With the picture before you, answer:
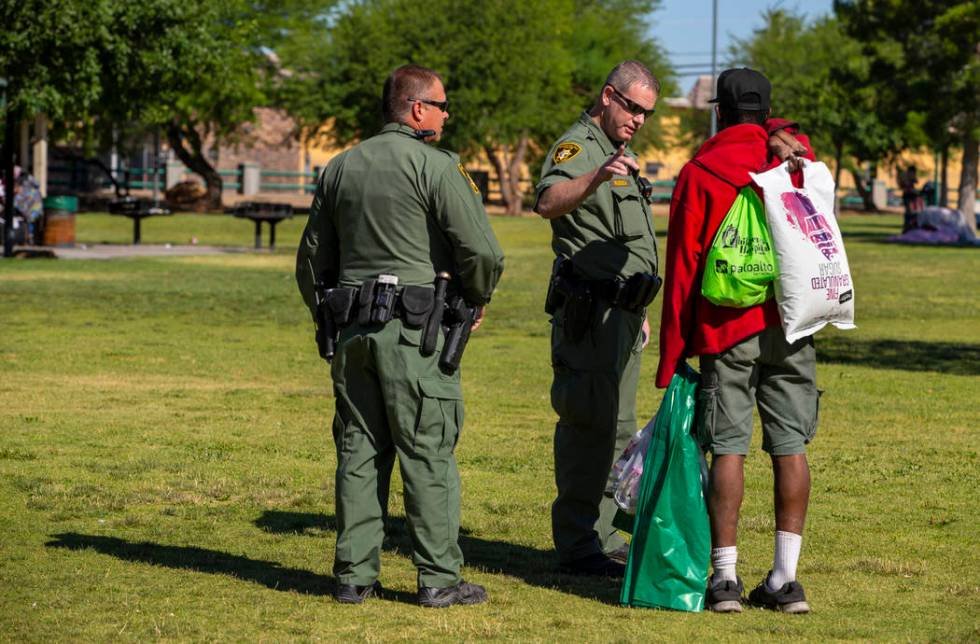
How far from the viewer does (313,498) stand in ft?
26.6

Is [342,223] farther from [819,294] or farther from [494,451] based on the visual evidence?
[494,451]

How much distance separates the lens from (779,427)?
586 centimetres

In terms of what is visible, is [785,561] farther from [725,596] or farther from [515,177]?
[515,177]

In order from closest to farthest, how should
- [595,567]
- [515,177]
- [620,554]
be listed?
[595,567], [620,554], [515,177]

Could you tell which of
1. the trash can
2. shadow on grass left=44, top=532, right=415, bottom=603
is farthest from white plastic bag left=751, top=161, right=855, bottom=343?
the trash can

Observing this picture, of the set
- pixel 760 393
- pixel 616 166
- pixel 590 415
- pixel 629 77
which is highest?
pixel 629 77

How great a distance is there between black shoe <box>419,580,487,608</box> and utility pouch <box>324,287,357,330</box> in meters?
0.99

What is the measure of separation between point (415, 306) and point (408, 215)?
0.33m

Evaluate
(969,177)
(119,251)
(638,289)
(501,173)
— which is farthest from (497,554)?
(501,173)

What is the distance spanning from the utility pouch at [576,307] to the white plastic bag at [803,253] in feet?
3.27

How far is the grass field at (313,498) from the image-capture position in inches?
226

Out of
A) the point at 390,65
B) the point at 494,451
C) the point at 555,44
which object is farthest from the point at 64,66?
the point at 555,44

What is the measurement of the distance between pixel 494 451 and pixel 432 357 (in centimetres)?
393

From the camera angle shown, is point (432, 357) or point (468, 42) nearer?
point (432, 357)
